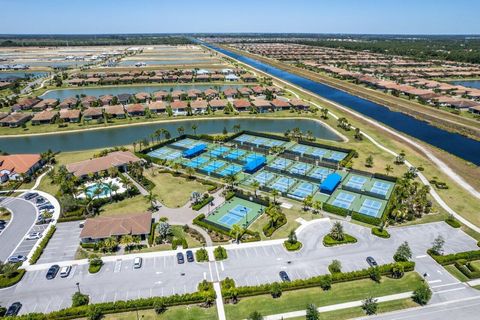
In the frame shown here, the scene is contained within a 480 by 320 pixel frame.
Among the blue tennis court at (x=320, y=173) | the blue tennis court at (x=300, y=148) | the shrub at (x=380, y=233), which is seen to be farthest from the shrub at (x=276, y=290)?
the blue tennis court at (x=300, y=148)

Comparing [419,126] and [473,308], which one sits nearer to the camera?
[473,308]

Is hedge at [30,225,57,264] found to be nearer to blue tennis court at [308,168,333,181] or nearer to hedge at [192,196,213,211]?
hedge at [192,196,213,211]

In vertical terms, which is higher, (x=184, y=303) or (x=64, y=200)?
(x=64, y=200)

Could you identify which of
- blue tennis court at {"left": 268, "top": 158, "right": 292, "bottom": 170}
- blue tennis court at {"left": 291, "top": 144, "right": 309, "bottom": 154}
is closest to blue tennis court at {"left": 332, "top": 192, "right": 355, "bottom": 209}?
blue tennis court at {"left": 268, "top": 158, "right": 292, "bottom": 170}

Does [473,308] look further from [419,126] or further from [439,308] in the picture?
[419,126]

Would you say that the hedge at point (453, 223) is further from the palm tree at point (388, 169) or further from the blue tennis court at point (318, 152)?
the blue tennis court at point (318, 152)

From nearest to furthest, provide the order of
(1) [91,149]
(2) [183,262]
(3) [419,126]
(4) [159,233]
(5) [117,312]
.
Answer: (5) [117,312], (2) [183,262], (4) [159,233], (1) [91,149], (3) [419,126]

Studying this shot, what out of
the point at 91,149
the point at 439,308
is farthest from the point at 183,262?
the point at 91,149
